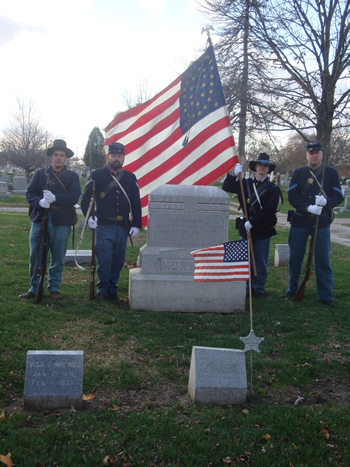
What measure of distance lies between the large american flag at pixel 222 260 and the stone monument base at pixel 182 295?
1.59 metres

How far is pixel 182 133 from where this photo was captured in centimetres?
611

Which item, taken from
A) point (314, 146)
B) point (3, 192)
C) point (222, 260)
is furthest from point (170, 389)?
point (3, 192)

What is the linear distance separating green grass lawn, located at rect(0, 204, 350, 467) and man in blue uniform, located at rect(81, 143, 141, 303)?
65cm

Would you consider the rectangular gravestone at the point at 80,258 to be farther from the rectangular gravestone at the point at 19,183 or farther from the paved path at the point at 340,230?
the rectangular gravestone at the point at 19,183

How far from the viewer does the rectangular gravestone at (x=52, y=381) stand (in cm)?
325

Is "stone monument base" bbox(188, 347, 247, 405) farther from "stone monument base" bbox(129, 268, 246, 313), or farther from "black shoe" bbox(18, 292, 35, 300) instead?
"black shoe" bbox(18, 292, 35, 300)

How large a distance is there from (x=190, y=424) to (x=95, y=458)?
0.78 metres

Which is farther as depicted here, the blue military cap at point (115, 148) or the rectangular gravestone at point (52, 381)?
the blue military cap at point (115, 148)

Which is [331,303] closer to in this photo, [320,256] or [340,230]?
[320,256]

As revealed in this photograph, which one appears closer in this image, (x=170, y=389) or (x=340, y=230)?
(x=170, y=389)

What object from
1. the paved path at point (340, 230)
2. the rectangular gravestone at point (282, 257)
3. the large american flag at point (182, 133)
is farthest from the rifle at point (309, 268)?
the paved path at point (340, 230)

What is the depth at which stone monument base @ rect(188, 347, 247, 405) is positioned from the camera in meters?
3.46

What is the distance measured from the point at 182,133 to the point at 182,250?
1742mm

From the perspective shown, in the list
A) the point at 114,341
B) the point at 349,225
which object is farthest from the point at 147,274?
the point at 349,225
